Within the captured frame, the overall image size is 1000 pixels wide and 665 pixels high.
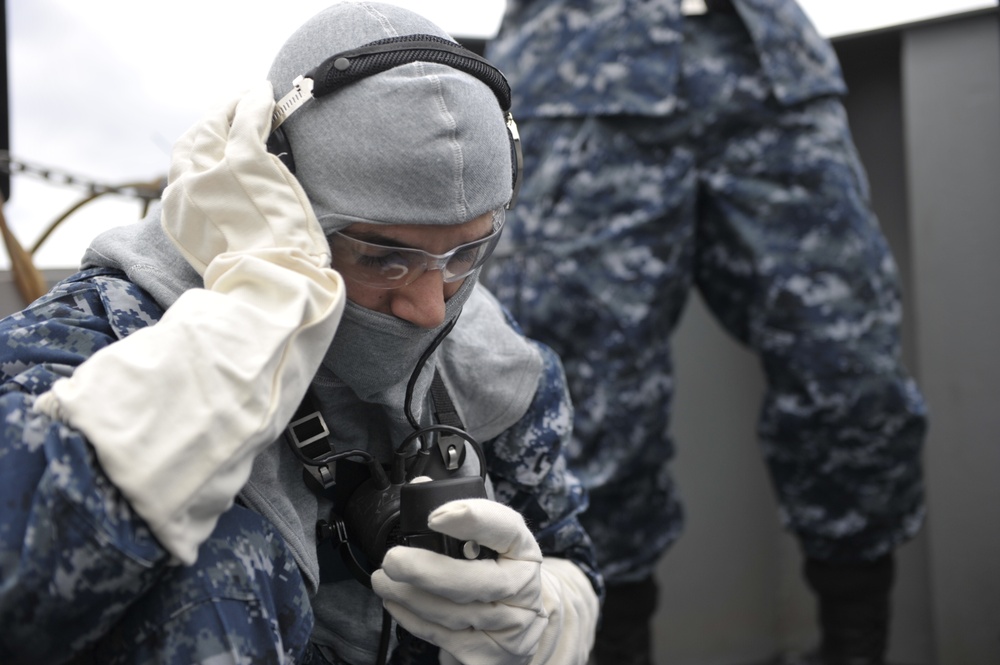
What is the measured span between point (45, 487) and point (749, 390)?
194 cm

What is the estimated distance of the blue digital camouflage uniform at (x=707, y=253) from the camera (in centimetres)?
168

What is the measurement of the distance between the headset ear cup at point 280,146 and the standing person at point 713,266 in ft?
2.90

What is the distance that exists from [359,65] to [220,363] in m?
0.30

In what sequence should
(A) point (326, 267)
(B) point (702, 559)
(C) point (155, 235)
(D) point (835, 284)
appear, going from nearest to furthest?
(A) point (326, 267) → (C) point (155, 235) → (D) point (835, 284) → (B) point (702, 559)

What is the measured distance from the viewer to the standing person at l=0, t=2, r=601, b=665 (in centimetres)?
70

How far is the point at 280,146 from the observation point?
909mm

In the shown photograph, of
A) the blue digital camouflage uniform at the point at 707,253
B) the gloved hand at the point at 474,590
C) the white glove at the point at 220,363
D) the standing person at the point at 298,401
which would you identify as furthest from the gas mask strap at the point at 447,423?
the blue digital camouflage uniform at the point at 707,253

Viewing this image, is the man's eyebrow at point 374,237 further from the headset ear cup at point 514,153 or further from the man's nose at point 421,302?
the headset ear cup at point 514,153

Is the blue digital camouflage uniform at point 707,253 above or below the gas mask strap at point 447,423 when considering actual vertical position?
below

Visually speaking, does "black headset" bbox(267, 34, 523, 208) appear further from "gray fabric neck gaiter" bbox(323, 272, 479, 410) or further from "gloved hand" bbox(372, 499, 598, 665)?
"gloved hand" bbox(372, 499, 598, 665)

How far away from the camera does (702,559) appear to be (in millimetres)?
2357

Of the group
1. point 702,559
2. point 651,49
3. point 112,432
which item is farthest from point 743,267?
point 112,432

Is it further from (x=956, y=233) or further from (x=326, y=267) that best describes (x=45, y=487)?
(x=956, y=233)

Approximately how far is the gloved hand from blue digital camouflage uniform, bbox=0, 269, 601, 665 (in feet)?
0.30
